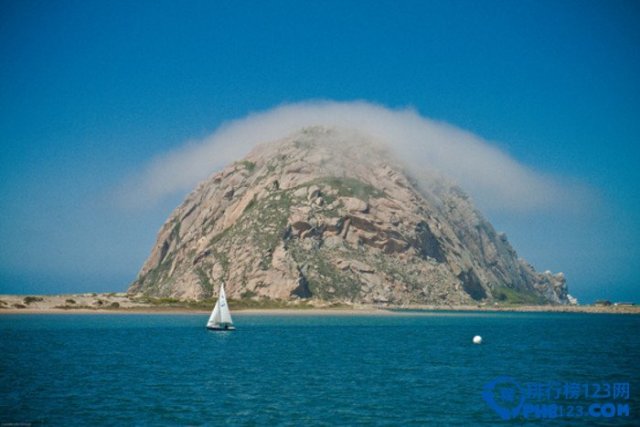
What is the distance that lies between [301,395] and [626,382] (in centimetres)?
2964

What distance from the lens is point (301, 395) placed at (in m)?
48.2

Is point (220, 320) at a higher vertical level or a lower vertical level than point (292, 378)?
higher

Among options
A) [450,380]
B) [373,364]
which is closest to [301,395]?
[450,380]

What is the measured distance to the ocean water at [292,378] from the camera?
133 feet

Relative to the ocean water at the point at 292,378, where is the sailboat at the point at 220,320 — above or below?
above

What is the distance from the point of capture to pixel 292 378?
57219 mm

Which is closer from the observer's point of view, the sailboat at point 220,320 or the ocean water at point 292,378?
the ocean water at point 292,378

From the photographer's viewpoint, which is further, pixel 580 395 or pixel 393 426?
pixel 580 395

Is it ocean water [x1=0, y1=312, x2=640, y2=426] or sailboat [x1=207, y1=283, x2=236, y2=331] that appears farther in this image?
sailboat [x1=207, y1=283, x2=236, y2=331]

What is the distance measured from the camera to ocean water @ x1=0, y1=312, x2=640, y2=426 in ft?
133

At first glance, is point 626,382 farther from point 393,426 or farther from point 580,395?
point 393,426

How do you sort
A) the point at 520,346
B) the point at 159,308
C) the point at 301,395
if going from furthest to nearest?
the point at 159,308 < the point at 520,346 < the point at 301,395

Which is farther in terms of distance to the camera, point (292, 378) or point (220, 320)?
point (220, 320)

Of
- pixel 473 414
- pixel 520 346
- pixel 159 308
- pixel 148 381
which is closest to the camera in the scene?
pixel 473 414
